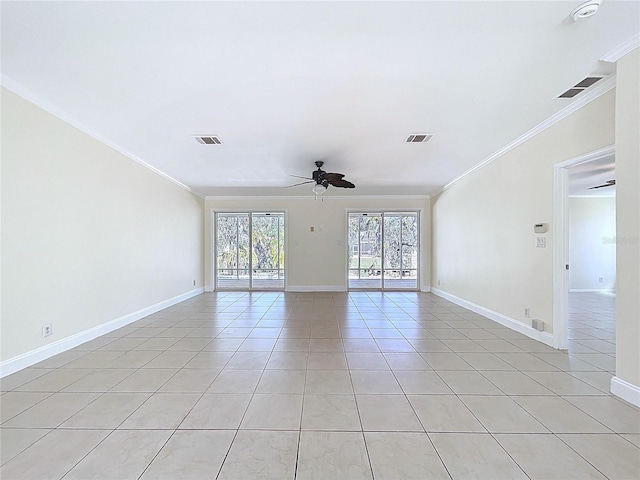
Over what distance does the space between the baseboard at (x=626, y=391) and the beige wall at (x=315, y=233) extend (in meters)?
5.33

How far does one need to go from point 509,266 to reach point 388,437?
10.6 feet

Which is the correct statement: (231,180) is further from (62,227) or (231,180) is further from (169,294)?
(62,227)

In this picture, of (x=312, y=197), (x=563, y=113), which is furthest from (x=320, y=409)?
(x=312, y=197)

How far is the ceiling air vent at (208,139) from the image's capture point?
3764 millimetres

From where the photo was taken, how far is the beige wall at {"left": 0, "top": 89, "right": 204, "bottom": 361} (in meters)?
2.66

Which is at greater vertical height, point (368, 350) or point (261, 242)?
point (261, 242)

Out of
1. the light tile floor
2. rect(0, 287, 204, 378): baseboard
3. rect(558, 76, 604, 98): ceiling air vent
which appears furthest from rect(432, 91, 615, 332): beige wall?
rect(0, 287, 204, 378): baseboard

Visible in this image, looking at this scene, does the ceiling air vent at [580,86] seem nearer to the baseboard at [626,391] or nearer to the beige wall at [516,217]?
the beige wall at [516,217]

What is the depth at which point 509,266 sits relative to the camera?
4.07 meters

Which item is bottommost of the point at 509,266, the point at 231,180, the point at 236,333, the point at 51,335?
the point at 236,333

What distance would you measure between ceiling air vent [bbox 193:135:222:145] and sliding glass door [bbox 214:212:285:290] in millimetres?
3808

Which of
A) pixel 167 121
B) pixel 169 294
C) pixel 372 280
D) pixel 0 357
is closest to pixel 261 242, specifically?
pixel 169 294

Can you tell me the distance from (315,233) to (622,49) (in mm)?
→ 6056

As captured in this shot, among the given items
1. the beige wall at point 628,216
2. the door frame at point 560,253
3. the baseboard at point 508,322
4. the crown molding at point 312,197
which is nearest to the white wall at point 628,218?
the beige wall at point 628,216
